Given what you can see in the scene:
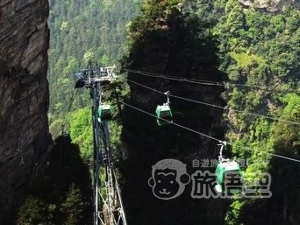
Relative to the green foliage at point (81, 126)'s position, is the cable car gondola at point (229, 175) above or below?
below

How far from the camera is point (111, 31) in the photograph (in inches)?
5463

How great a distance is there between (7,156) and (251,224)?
62.9 feet

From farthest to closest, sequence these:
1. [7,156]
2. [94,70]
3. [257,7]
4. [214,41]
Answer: [257,7] → [214,41] → [94,70] → [7,156]

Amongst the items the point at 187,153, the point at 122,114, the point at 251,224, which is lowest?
the point at 251,224

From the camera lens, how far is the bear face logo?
33.7m

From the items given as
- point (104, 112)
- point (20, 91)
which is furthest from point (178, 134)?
point (20, 91)

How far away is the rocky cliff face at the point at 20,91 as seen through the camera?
24984 mm

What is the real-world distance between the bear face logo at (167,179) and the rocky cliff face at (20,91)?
285 inches

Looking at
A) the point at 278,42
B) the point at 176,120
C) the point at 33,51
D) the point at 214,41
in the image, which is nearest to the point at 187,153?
the point at 176,120

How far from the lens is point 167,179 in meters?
34.0

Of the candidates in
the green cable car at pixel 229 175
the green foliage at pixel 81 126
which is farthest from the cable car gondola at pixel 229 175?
the green foliage at pixel 81 126

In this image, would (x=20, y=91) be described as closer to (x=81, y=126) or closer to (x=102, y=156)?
(x=102, y=156)

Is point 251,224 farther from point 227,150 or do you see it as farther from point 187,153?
point 187,153

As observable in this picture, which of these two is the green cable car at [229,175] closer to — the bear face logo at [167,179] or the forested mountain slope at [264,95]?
the bear face logo at [167,179]
